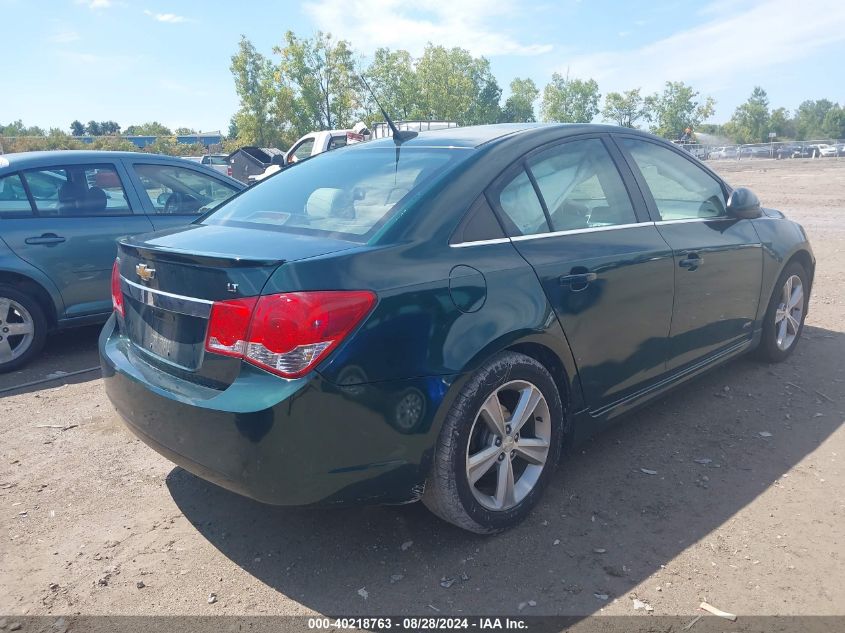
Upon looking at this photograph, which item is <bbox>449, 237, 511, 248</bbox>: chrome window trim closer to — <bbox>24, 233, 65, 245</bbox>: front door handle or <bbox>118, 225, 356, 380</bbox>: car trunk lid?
<bbox>118, 225, 356, 380</bbox>: car trunk lid

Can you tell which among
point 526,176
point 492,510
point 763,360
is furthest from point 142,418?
point 763,360

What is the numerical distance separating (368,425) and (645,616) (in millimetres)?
1201

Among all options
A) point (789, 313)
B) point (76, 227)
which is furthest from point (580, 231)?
point (76, 227)

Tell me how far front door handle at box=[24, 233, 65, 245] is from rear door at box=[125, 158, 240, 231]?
30.1 inches

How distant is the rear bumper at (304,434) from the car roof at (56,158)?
12.3ft

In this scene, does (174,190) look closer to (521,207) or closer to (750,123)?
(521,207)

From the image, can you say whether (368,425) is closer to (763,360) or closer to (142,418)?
(142,418)

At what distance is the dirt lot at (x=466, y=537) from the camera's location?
2.51 metres

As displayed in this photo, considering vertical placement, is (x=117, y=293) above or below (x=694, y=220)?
below

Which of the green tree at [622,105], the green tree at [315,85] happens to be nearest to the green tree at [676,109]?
the green tree at [622,105]

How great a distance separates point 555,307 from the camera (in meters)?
2.94

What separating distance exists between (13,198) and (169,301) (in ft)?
11.6

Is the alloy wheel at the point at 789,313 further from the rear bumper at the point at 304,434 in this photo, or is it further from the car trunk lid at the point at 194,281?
the car trunk lid at the point at 194,281

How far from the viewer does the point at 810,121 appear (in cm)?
11525
